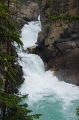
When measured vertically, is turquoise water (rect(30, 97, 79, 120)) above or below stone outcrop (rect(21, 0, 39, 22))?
below

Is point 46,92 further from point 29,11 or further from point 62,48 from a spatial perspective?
point 29,11

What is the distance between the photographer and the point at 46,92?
2622 cm

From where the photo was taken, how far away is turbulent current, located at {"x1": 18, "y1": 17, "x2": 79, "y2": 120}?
2188 centimetres


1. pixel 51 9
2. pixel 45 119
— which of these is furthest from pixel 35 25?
pixel 45 119

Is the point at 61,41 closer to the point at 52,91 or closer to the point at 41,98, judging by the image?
the point at 52,91

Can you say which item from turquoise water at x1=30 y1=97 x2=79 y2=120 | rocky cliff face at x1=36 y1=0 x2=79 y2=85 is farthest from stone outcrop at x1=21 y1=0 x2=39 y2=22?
turquoise water at x1=30 y1=97 x2=79 y2=120

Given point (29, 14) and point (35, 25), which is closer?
point (35, 25)

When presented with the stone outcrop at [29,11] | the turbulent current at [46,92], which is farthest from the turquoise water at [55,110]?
the stone outcrop at [29,11]

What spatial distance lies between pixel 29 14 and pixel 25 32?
29.7ft

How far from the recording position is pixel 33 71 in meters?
30.8

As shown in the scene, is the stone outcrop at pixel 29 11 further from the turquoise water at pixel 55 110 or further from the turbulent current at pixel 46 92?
the turquoise water at pixel 55 110

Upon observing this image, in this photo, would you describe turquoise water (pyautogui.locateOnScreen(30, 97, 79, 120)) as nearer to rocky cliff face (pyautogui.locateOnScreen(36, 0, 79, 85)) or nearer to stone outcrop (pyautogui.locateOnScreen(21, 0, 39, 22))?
rocky cliff face (pyautogui.locateOnScreen(36, 0, 79, 85))

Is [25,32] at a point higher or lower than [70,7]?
higher

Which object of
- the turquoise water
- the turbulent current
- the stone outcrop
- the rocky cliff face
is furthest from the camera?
the stone outcrop
